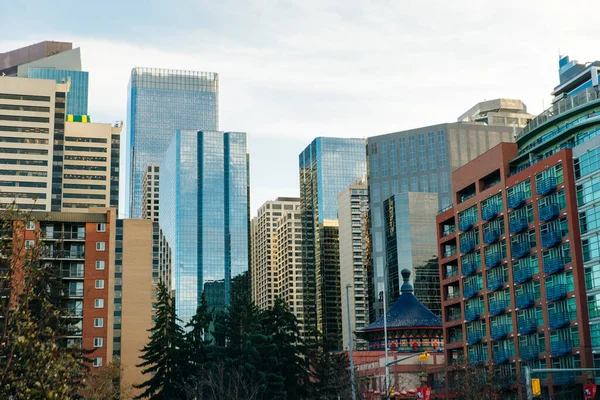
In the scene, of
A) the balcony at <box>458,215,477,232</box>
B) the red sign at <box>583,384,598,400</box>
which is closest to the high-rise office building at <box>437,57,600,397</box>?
the balcony at <box>458,215,477,232</box>

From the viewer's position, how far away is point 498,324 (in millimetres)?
98750

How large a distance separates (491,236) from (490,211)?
9.81 ft

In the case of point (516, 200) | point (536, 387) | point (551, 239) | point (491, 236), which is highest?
point (516, 200)

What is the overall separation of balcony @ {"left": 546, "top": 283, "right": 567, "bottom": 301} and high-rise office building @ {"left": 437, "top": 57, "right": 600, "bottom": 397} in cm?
10

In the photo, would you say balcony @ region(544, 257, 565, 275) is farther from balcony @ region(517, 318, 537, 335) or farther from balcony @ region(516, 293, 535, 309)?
balcony @ region(517, 318, 537, 335)

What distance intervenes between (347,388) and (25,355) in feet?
214

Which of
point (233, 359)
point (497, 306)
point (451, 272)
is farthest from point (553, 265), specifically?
point (233, 359)

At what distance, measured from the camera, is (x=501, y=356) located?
97.6 meters

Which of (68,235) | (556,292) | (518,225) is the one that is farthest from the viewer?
(68,235)

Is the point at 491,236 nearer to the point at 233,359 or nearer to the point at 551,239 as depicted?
the point at 551,239

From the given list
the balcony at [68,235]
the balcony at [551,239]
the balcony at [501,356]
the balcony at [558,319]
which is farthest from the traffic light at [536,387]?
the balcony at [68,235]

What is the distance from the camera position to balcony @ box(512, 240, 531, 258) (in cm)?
9225

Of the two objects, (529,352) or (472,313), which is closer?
(529,352)

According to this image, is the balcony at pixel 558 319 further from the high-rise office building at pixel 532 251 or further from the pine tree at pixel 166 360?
the pine tree at pixel 166 360
